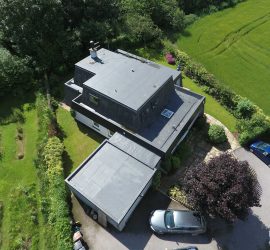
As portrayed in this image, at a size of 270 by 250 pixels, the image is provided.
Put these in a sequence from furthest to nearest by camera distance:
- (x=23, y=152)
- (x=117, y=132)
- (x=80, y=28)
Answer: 1. (x=80, y=28)
2. (x=23, y=152)
3. (x=117, y=132)

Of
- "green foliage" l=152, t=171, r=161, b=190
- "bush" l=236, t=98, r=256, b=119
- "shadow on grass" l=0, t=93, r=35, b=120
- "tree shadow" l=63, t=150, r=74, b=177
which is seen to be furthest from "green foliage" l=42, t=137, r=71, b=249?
"bush" l=236, t=98, r=256, b=119

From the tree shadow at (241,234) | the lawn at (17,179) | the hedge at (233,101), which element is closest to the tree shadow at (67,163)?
the lawn at (17,179)

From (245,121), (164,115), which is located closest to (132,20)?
(164,115)

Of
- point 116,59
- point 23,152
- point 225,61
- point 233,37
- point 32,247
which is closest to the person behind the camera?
point 32,247

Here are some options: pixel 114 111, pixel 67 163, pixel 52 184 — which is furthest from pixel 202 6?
pixel 52 184

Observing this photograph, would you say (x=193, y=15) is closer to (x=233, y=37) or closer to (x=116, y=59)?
(x=233, y=37)

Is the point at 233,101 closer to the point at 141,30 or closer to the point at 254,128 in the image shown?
the point at 254,128

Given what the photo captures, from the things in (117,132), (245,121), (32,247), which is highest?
(245,121)
